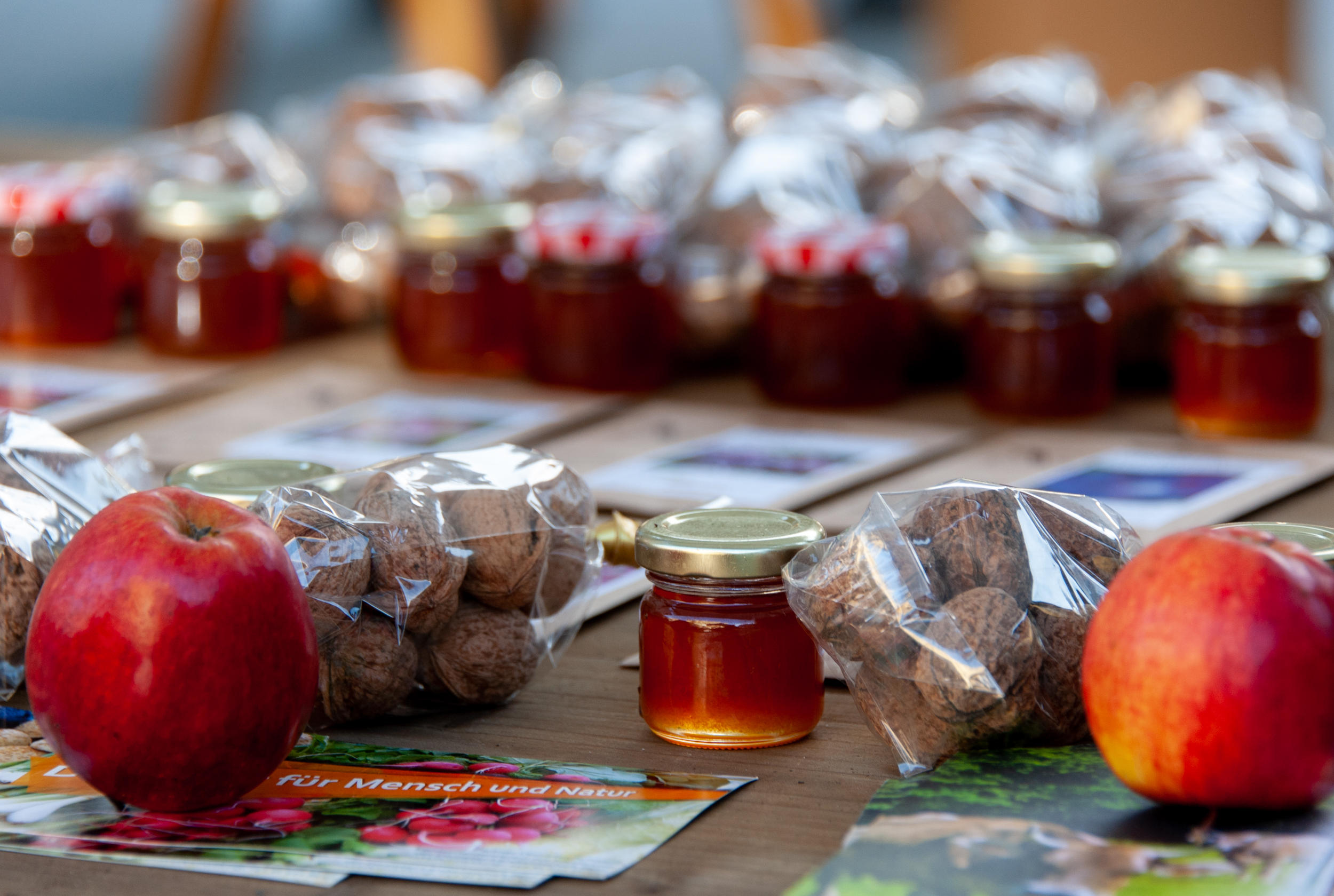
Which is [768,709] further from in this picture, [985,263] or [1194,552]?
[985,263]

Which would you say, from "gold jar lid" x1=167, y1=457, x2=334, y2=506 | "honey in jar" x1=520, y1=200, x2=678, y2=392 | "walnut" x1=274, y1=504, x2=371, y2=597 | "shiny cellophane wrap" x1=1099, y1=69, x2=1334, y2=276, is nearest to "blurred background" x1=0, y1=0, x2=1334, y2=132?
"shiny cellophane wrap" x1=1099, y1=69, x2=1334, y2=276

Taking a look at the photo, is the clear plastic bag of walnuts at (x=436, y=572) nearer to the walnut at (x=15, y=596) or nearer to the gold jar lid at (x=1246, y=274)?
the walnut at (x=15, y=596)

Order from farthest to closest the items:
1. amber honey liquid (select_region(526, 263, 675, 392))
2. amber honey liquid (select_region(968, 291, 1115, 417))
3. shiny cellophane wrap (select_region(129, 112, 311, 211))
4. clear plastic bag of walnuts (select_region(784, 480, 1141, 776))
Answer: shiny cellophane wrap (select_region(129, 112, 311, 211)), amber honey liquid (select_region(526, 263, 675, 392)), amber honey liquid (select_region(968, 291, 1115, 417)), clear plastic bag of walnuts (select_region(784, 480, 1141, 776))

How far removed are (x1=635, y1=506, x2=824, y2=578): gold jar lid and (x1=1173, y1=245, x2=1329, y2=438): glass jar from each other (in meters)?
0.56

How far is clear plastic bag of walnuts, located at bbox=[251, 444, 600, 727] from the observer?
72cm

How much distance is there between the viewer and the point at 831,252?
129 cm

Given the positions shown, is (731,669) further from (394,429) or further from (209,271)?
(209,271)

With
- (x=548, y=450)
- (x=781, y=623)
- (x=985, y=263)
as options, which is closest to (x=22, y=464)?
(x=781, y=623)

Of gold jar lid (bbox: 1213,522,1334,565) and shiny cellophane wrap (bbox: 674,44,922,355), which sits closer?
gold jar lid (bbox: 1213,522,1334,565)

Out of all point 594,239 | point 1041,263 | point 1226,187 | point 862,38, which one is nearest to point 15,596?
point 594,239

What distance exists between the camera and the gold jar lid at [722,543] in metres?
0.70

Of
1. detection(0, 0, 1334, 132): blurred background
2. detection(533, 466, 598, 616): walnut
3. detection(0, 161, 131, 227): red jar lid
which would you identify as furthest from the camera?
detection(0, 0, 1334, 132): blurred background

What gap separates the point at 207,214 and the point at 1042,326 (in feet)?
2.42

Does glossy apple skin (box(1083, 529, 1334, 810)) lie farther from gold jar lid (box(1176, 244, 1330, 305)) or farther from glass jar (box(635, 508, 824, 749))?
gold jar lid (box(1176, 244, 1330, 305))
